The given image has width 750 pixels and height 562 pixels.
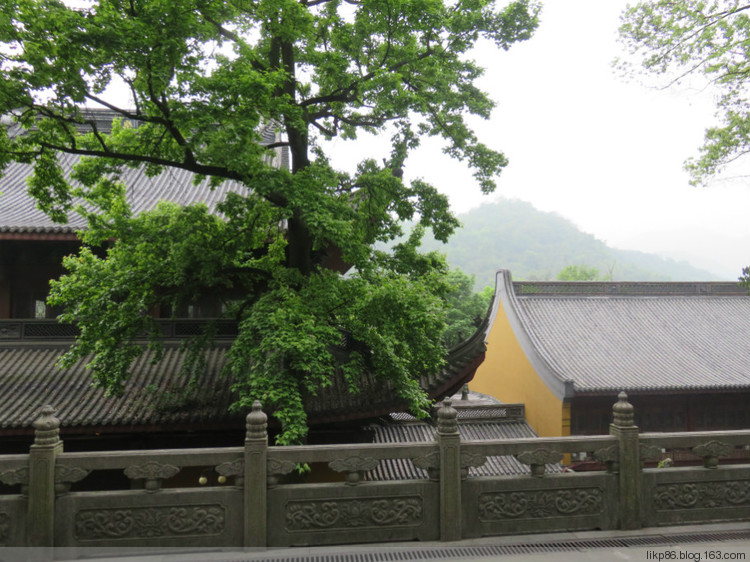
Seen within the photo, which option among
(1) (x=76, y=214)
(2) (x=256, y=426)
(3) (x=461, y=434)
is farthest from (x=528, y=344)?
(2) (x=256, y=426)

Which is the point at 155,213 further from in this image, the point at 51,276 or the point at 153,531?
the point at 153,531

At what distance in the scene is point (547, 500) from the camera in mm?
4891

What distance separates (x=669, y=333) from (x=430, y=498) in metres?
14.9

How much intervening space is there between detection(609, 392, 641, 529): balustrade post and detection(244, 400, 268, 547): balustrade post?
10.9ft

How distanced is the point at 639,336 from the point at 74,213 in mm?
15992

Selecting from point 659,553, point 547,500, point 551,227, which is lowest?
point 659,553

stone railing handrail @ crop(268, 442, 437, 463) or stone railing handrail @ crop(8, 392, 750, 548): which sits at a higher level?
stone railing handrail @ crop(268, 442, 437, 463)

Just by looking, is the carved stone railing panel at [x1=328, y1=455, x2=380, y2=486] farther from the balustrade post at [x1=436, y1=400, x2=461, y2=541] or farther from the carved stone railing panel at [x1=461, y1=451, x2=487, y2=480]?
the carved stone railing panel at [x1=461, y1=451, x2=487, y2=480]

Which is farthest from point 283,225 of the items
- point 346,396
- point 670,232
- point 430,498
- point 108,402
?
point 670,232

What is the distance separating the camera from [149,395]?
740 centimetres

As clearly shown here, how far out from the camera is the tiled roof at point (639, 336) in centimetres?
1396

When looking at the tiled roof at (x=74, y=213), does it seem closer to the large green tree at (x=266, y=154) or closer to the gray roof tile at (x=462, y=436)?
the large green tree at (x=266, y=154)

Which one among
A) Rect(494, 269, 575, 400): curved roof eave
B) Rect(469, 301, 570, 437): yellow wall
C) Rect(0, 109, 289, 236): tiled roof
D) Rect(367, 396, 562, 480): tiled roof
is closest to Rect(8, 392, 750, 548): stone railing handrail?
Rect(0, 109, 289, 236): tiled roof

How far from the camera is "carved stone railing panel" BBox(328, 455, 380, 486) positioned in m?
4.71
